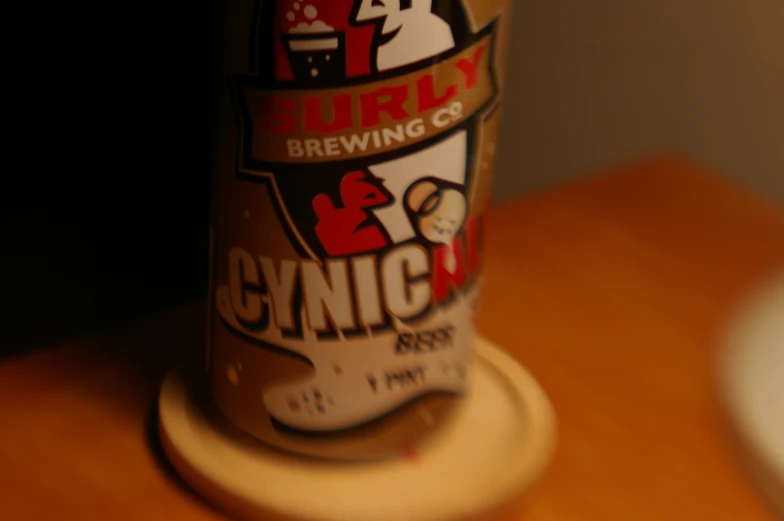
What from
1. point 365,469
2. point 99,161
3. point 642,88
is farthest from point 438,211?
point 642,88

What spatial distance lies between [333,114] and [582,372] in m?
0.21

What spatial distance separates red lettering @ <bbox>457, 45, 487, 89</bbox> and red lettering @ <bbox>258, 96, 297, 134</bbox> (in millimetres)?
59

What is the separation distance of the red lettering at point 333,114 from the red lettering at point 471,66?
4 centimetres

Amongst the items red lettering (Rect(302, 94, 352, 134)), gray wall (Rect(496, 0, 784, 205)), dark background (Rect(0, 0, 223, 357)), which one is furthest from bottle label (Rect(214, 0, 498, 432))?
gray wall (Rect(496, 0, 784, 205))

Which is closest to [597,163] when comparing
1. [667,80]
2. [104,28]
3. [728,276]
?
[667,80]

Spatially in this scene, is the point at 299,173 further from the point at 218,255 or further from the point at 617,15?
the point at 617,15

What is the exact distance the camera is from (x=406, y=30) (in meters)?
0.27

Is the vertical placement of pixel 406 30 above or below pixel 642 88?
above

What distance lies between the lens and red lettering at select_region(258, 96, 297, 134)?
28cm

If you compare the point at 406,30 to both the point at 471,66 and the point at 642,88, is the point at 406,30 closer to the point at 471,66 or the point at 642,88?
the point at 471,66

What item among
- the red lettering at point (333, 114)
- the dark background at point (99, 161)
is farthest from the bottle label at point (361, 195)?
the dark background at point (99, 161)

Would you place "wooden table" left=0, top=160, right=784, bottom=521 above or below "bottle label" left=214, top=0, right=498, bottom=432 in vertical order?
below

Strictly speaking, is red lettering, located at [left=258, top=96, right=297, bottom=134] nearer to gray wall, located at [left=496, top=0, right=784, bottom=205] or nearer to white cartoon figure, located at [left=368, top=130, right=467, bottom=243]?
white cartoon figure, located at [left=368, top=130, right=467, bottom=243]

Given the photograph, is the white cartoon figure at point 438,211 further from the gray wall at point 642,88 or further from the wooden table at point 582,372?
the gray wall at point 642,88
